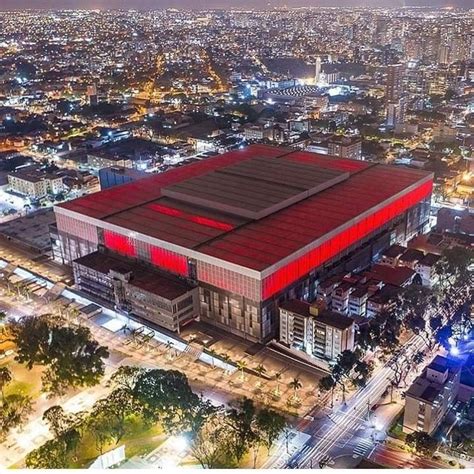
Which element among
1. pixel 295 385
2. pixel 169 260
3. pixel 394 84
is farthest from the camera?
pixel 394 84

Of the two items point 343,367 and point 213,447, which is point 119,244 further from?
point 213,447

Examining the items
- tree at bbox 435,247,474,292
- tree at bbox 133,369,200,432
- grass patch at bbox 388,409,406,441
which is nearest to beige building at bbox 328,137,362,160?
tree at bbox 435,247,474,292

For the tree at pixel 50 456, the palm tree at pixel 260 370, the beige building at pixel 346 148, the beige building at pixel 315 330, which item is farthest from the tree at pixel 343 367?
the beige building at pixel 346 148

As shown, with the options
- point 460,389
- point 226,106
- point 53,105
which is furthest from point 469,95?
point 460,389

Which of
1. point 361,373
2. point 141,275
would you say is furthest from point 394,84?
point 361,373

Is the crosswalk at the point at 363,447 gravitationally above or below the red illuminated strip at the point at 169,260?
below

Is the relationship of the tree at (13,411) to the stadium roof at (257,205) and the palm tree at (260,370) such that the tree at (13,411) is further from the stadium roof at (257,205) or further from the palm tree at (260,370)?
the stadium roof at (257,205)
